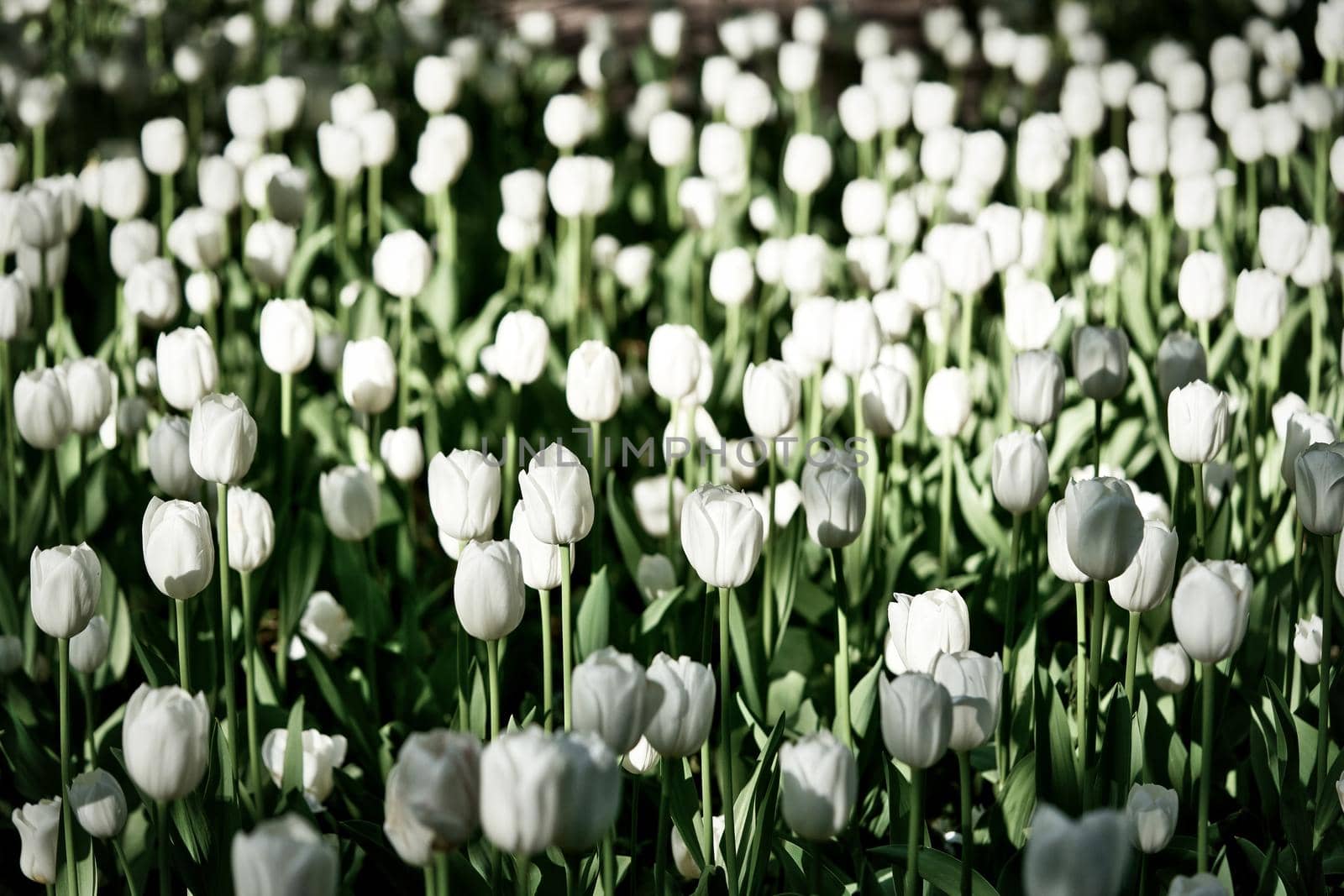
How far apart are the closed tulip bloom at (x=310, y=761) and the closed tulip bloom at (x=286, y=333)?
555mm

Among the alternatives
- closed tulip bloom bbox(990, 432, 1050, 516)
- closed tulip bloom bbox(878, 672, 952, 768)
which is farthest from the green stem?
closed tulip bloom bbox(990, 432, 1050, 516)

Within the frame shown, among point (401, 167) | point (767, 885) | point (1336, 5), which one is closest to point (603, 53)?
point (401, 167)

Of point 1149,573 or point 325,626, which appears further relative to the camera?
point 325,626

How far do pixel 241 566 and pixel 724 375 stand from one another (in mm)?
1239

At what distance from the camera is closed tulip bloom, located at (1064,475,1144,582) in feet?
4.31

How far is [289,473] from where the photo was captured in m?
2.24

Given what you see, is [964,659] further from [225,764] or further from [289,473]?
[289,473]

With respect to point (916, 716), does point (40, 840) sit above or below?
below

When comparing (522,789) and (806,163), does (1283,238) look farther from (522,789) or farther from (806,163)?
(522,789)

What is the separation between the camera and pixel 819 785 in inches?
46.1

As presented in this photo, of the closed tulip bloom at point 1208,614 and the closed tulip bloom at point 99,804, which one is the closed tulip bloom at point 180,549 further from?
the closed tulip bloom at point 1208,614

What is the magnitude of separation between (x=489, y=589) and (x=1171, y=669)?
0.95 metres

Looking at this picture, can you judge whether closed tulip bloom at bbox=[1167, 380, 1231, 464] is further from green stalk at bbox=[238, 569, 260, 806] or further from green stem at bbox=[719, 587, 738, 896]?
green stalk at bbox=[238, 569, 260, 806]

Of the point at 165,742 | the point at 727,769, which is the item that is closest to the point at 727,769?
the point at 727,769
